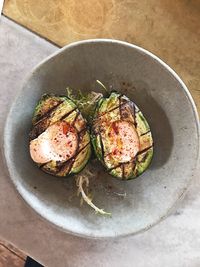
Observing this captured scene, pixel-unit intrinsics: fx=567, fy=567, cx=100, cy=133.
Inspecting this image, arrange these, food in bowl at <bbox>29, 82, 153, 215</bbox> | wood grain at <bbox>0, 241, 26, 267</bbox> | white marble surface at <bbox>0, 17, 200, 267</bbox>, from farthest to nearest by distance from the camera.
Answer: wood grain at <bbox>0, 241, 26, 267</bbox>, white marble surface at <bbox>0, 17, 200, 267</bbox>, food in bowl at <bbox>29, 82, 153, 215</bbox>

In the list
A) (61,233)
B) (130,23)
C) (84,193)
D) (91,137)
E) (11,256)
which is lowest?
(11,256)

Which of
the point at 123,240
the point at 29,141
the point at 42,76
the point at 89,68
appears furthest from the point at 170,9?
the point at 123,240

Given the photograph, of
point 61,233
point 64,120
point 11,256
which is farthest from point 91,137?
point 11,256

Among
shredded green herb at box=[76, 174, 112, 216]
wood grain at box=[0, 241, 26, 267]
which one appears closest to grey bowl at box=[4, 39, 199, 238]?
shredded green herb at box=[76, 174, 112, 216]

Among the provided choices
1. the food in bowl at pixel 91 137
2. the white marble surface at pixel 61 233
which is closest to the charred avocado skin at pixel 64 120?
the food in bowl at pixel 91 137

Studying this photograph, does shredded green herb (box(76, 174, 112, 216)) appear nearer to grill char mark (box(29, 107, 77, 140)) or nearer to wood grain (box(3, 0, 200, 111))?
grill char mark (box(29, 107, 77, 140))

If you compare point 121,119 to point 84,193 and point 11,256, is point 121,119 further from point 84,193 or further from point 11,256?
point 11,256

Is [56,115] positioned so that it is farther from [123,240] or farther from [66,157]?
[123,240]
